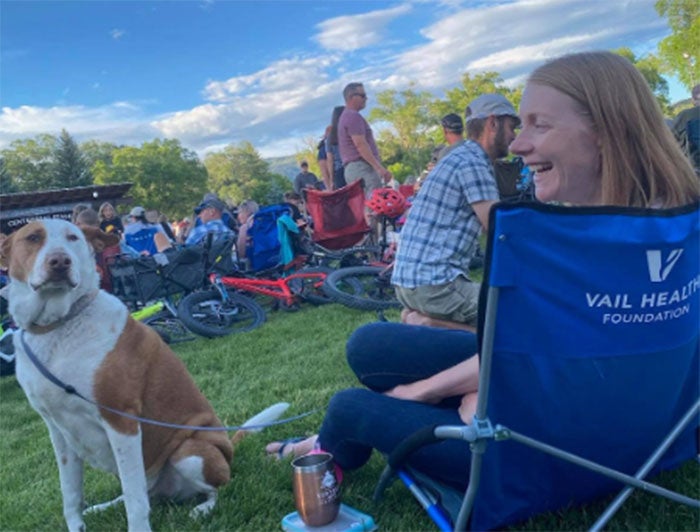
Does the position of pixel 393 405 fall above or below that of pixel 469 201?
below

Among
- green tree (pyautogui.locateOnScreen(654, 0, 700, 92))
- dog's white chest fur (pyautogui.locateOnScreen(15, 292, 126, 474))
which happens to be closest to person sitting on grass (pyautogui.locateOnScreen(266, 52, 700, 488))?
dog's white chest fur (pyautogui.locateOnScreen(15, 292, 126, 474))

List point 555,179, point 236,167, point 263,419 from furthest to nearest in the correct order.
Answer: point 236,167, point 263,419, point 555,179

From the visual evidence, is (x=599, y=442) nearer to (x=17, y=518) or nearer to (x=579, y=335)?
(x=579, y=335)

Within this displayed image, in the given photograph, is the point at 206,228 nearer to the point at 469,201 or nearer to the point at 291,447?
the point at 469,201

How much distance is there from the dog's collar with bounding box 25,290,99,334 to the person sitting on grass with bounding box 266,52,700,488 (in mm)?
1128

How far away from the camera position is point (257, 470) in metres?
3.00

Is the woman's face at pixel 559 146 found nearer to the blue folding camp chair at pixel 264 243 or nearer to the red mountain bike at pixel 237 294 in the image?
the red mountain bike at pixel 237 294

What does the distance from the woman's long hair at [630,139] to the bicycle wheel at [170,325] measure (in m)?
6.04

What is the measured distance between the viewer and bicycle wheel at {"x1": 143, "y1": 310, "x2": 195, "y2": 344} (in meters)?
7.25

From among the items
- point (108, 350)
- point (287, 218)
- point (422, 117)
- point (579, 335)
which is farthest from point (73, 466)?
point (422, 117)

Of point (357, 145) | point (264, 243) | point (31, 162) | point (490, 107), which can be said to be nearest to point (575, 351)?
point (490, 107)

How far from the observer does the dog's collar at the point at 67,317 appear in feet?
8.52

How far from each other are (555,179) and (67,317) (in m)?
1.96

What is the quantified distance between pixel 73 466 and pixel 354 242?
21.3 ft
